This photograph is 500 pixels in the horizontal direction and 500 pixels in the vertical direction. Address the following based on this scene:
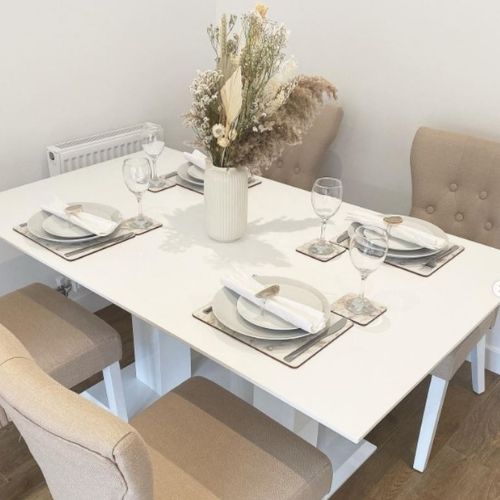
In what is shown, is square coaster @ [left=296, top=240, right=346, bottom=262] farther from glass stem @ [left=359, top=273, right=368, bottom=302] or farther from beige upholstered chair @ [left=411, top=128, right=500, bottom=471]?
beige upholstered chair @ [left=411, top=128, right=500, bottom=471]

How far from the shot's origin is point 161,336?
2.06 metres

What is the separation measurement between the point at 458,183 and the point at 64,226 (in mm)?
1313

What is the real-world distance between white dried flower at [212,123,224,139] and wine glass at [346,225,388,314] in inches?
16.1

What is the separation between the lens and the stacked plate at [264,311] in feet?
4.22

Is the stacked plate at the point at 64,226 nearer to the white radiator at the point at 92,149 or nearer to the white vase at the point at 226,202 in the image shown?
the white vase at the point at 226,202

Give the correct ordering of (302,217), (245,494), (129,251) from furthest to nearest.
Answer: (302,217)
(129,251)
(245,494)

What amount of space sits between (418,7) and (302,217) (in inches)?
→ 37.2

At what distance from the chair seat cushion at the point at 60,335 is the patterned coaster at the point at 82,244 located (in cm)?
26

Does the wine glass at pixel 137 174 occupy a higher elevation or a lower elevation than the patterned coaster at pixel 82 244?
higher

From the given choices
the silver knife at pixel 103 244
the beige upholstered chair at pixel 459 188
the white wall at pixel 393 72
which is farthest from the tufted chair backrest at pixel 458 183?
the silver knife at pixel 103 244

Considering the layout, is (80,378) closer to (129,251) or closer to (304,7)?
(129,251)

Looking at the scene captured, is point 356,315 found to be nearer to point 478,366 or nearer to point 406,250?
point 406,250

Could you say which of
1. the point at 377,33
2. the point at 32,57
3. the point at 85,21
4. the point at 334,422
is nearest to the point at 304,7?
the point at 377,33

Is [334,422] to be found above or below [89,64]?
below
